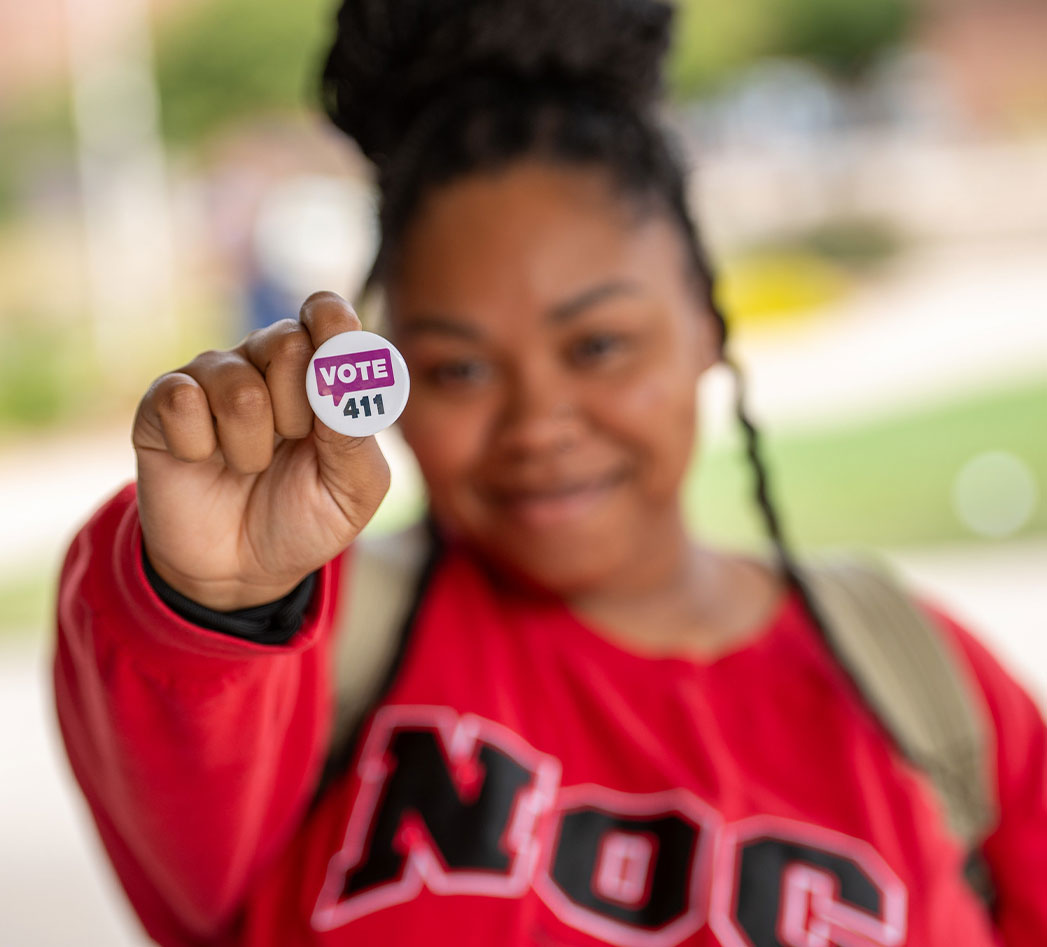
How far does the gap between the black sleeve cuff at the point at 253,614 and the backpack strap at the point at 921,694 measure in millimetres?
698

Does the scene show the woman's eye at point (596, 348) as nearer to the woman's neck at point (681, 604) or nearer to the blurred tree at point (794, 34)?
the woman's neck at point (681, 604)

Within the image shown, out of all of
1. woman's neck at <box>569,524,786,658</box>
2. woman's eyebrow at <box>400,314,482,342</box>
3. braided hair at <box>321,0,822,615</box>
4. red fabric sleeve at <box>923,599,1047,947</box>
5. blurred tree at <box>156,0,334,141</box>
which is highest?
blurred tree at <box>156,0,334,141</box>

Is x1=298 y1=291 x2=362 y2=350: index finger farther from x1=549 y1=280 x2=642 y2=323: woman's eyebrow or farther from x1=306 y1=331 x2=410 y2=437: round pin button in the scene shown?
x1=549 y1=280 x2=642 y2=323: woman's eyebrow

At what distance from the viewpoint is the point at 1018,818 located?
1406 mm

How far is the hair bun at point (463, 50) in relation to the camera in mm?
1432

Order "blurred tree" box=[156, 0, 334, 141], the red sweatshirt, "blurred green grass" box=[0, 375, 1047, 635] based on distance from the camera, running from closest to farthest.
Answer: the red sweatshirt
"blurred green grass" box=[0, 375, 1047, 635]
"blurred tree" box=[156, 0, 334, 141]

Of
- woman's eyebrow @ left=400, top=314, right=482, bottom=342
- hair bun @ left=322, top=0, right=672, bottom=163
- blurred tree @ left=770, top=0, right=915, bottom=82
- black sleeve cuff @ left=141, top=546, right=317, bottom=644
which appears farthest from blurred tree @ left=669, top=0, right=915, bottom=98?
black sleeve cuff @ left=141, top=546, right=317, bottom=644

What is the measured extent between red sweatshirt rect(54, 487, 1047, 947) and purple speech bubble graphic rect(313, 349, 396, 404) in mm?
206

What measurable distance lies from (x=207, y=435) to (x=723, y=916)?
0.70 metres

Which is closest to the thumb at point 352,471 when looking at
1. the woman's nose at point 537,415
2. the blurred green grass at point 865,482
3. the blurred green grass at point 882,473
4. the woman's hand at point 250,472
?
the woman's hand at point 250,472

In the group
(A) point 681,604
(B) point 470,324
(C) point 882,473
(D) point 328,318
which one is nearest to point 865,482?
(C) point 882,473

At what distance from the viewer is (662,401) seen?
4.51ft

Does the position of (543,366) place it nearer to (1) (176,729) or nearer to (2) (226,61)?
(1) (176,729)

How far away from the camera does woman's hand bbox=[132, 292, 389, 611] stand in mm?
846
